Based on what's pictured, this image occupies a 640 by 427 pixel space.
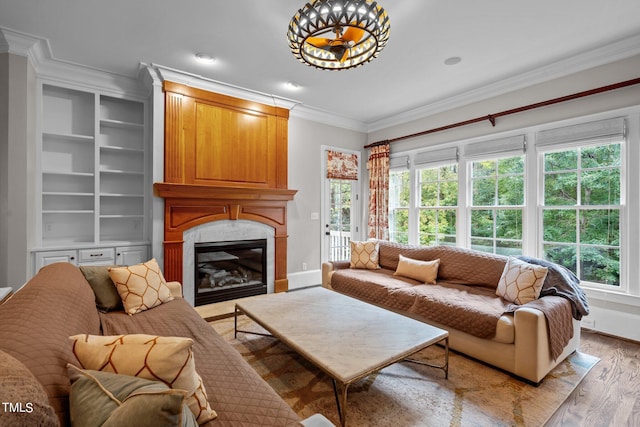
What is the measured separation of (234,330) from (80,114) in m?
3.11

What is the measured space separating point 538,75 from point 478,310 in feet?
8.94

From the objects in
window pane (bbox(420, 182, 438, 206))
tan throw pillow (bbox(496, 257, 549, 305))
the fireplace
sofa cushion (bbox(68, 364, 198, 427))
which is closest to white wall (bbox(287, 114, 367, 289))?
the fireplace

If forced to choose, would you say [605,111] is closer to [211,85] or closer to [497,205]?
[497,205]

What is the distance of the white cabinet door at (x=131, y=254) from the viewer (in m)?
3.46

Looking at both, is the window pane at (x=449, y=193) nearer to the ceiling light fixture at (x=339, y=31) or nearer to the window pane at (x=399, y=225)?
the window pane at (x=399, y=225)

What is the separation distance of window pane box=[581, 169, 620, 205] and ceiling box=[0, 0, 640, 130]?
1219 mm

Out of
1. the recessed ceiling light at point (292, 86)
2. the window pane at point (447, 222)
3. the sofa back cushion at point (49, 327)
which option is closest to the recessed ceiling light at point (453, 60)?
the recessed ceiling light at point (292, 86)

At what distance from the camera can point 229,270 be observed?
412cm

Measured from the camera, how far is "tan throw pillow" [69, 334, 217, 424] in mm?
953

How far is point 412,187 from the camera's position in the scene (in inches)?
190

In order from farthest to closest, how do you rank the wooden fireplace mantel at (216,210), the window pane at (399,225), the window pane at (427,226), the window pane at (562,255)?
1. the window pane at (399,225)
2. the window pane at (427,226)
3. the wooden fireplace mantel at (216,210)
4. the window pane at (562,255)

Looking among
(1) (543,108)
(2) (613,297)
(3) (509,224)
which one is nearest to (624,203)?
(2) (613,297)

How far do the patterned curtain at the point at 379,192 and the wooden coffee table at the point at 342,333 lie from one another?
245 cm

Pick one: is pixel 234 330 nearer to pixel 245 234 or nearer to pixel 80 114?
pixel 245 234
